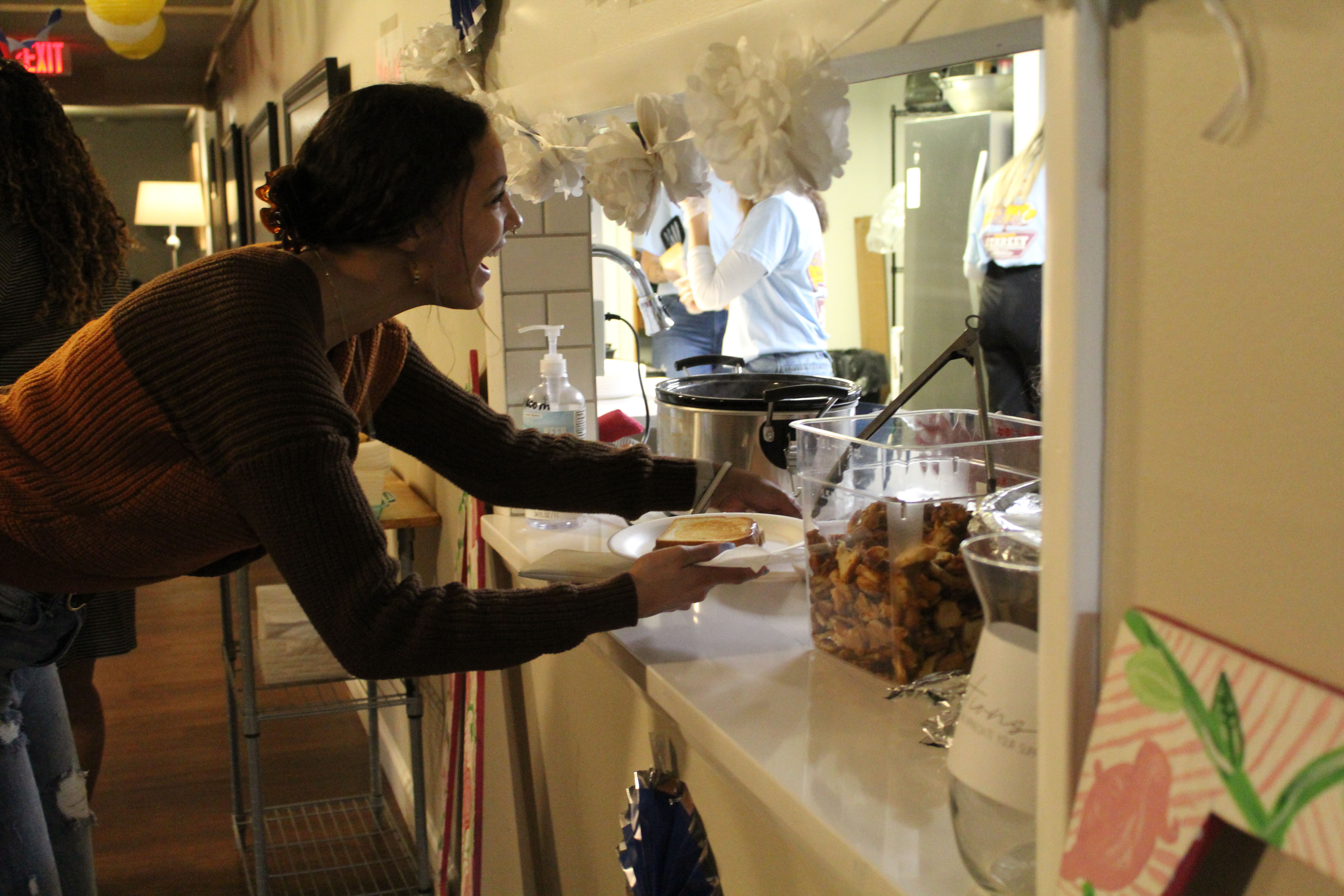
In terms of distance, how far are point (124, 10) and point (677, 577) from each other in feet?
13.1

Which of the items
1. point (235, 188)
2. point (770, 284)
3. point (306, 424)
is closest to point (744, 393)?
point (306, 424)

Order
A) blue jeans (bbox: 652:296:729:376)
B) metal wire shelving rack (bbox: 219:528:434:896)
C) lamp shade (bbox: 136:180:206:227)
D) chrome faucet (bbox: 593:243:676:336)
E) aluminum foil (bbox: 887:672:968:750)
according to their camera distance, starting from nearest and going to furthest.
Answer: aluminum foil (bbox: 887:672:968:750)
chrome faucet (bbox: 593:243:676:336)
metal wire shelving rack (bbox: 219:528:434:896)
blue jeans (bbox: 652:296:729:376)
lamp shade (bbox: 136:180:206:227)

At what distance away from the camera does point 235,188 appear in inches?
217

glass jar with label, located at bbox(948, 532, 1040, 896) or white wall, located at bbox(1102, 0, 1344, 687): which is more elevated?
white wall, located at bbox(1102, 0, 1344, 687)

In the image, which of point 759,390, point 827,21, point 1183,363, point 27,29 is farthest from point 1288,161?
point 27,29

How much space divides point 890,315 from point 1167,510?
618cm

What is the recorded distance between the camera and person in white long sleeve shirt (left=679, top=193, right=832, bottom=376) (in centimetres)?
300

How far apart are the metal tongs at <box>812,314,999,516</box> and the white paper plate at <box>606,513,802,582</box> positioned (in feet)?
0.79

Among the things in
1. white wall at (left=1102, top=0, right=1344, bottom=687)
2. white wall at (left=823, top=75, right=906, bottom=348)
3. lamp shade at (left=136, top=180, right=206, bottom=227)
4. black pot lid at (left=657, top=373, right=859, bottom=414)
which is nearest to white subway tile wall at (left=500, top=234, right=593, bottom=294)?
black pot lid at (left=657, top=373, right=859, bottom=414)

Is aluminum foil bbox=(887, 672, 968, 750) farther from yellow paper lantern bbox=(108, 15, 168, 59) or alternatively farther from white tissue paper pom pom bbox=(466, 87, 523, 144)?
yellow paper lantern bbox=(108, 15, 168, 59)

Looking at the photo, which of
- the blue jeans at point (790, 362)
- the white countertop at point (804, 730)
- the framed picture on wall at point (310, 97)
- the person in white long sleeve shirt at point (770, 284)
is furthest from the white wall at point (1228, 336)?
the blue jeans at point (790, 362)

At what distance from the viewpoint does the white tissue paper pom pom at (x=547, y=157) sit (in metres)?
1.36

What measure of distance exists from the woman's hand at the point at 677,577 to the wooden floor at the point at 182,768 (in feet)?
6.19

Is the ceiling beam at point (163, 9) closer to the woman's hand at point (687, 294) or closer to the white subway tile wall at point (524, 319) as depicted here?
the woman's hand at point (687, 294)
